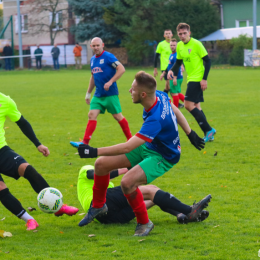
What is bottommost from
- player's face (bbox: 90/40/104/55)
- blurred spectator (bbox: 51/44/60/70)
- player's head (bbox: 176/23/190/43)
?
player's face (bbox: 90/40/104/55)

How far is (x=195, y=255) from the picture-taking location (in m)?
3.86

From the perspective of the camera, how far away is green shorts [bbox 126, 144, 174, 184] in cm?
440

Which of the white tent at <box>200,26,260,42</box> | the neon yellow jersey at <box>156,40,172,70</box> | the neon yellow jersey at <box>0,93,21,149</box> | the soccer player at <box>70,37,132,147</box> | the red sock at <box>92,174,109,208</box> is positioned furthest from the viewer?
the white tent at <box>200,26,260,42</box>

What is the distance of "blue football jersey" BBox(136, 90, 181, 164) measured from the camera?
13.7 ft

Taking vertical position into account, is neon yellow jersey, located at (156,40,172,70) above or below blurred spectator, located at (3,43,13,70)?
below

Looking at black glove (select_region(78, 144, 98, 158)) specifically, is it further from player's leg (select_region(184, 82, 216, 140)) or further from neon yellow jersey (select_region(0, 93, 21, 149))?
player's leg (select_region(184, 82, 216, 140))

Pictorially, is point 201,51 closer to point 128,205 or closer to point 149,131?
point 128,205

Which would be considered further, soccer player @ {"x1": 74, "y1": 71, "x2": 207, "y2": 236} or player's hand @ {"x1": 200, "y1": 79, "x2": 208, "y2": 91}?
player's hand @ {"x1": 200, "y1": 79, "x2": 208, "y2": 91}

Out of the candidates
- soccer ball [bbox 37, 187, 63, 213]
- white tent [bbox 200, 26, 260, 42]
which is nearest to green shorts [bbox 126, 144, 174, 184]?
soccer ball [bbox 37, 187, 63, 213]

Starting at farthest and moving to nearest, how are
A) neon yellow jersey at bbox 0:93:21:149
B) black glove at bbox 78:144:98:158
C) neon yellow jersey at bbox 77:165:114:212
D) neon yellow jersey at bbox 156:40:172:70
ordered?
neon yellow jersey at bbox 156:40:172:70
neon yellow jersey at bbox 77:165:114:212
neon yellow jersey at bbox 0:93:21:149
black glove at bbox 78:144:98:158

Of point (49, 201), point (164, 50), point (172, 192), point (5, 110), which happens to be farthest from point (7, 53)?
point (49, 201)

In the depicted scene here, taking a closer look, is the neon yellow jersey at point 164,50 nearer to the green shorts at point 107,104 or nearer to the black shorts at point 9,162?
the green shorts at point 107,104

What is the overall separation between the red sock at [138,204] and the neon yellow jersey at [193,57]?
5.29 metres

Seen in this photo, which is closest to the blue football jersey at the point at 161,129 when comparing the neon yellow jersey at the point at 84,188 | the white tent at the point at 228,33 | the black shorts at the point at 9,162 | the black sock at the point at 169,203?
the black sock at the point at 169,203
